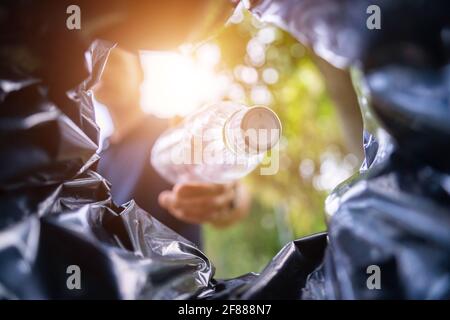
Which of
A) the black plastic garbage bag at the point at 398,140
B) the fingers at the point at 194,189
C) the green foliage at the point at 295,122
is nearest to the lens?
the black plastic garbage bag at the point at 398,140

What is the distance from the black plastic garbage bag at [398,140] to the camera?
429 mm

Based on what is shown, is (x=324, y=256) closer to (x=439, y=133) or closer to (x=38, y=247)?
(x=439, y=133)

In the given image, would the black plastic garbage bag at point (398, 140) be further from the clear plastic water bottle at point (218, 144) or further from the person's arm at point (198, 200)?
the person's arm at point (198, 200)

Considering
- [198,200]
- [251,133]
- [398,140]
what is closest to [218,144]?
[251,133]

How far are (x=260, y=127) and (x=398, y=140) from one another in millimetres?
302

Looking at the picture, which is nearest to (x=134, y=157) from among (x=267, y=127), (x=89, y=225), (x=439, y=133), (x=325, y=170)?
(x=267, y=127)

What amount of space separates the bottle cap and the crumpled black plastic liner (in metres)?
0.20

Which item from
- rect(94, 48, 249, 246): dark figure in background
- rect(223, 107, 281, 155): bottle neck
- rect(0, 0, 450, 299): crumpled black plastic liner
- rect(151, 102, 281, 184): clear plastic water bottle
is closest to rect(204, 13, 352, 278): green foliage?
rect(94, 48, 249, 246): dark figure in background

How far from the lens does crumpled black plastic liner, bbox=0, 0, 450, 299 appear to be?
0.43m

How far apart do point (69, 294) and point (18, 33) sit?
0.30 meters

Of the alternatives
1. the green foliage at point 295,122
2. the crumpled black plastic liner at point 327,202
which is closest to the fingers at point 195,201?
the crumpled black plastic liner at point 327,202

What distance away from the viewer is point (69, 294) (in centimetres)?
49

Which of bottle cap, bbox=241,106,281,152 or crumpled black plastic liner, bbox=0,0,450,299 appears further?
bottle cap, bbox=241,106,281,152

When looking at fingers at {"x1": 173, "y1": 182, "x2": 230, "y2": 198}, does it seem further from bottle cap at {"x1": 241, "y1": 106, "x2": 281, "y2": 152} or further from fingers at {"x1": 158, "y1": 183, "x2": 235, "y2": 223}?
bottle cap at {"x1": 241, "y1": 106, "x2": 281, "y2": 152}
